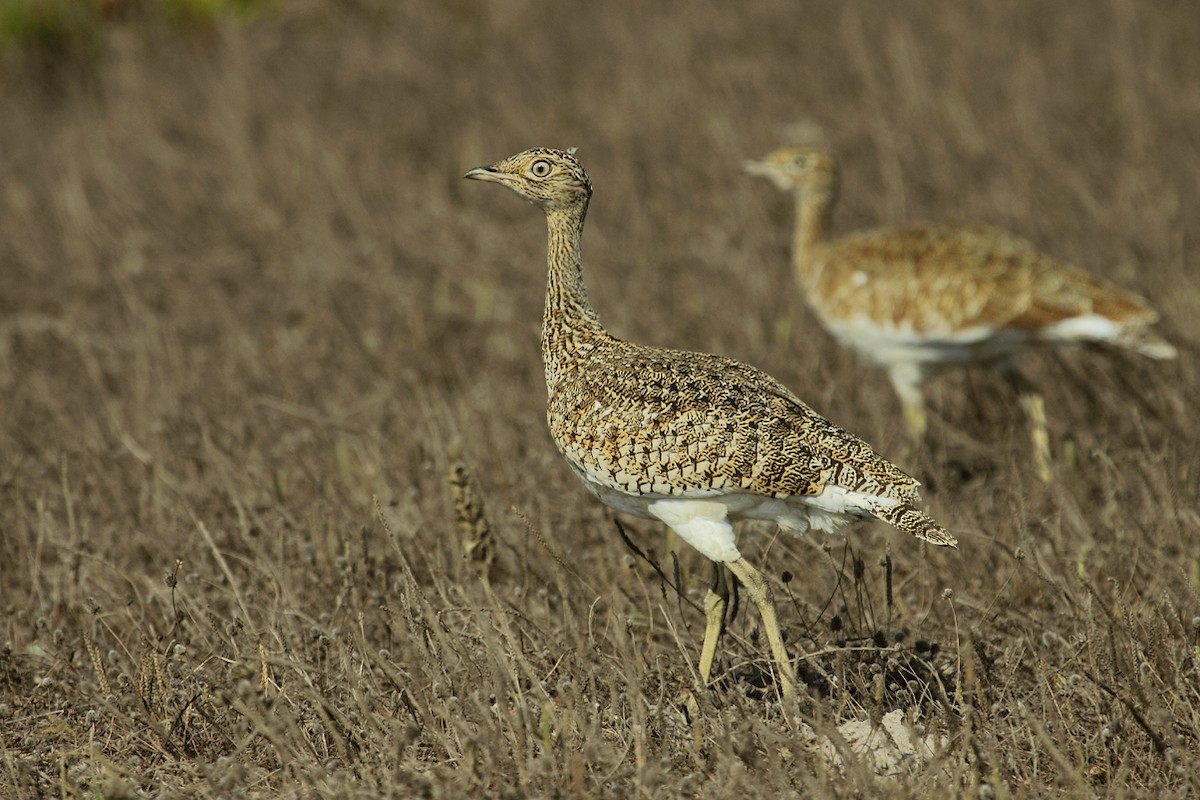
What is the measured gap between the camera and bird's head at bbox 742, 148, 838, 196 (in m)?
7.29

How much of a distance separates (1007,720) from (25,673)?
9.27ft

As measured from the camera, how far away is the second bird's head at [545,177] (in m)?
4.38

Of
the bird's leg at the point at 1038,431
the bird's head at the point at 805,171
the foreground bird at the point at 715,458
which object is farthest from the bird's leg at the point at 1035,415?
the foreground bird at the point at 715,458

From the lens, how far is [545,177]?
438 centimetres

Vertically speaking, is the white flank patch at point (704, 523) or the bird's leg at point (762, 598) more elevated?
the white flank patch at point (704, 523)

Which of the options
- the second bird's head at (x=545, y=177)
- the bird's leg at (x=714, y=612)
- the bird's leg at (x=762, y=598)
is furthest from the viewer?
the second bird's head at (x=545, y=177)

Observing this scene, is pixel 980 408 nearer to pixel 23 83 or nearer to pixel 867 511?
pixel 867 511

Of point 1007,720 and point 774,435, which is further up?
point 774,435

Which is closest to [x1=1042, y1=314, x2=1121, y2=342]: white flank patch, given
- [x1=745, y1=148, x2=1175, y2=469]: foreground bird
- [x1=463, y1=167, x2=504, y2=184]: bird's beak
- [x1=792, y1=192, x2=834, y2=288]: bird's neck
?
[x1=745, y1=148, x2=1175, y2=469]: foreground bird

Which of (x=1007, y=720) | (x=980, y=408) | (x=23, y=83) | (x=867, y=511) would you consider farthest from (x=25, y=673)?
(x=23, y=83)

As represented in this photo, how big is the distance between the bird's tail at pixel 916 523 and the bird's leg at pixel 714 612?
0.65m

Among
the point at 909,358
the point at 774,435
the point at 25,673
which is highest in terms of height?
the point at 774,435

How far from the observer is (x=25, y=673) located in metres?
4.36

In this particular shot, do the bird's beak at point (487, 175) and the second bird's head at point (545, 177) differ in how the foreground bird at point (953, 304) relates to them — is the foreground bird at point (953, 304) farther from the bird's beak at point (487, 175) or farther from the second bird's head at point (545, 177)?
the bird's beak at point (487, 175)
